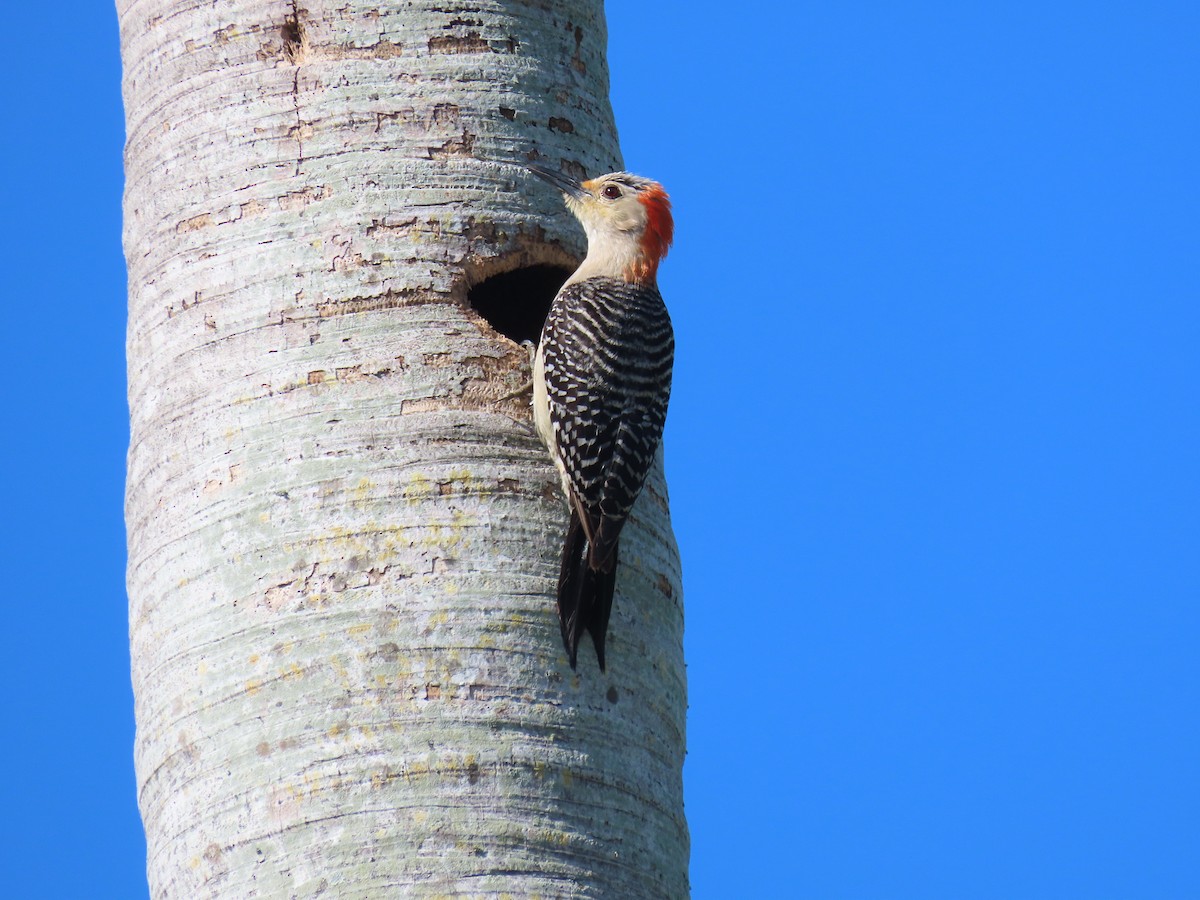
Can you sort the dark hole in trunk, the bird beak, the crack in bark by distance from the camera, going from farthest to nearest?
the dark hole in trunk, the bird beak, the crack in bark

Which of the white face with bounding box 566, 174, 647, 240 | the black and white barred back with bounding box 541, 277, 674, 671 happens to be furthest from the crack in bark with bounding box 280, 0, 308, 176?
the black and white barred back with bounding box 541, 277, 674, 671

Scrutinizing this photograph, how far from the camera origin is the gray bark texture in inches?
137

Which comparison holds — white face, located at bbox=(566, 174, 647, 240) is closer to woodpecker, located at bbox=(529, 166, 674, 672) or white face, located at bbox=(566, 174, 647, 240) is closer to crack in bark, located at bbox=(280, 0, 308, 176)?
woodpecker, located at bbox=(529, 166, 674, 672)

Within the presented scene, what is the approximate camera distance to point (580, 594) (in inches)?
148

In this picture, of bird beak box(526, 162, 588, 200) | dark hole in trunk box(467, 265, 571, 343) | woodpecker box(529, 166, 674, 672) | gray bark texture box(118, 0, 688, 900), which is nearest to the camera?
gray bark texture box(118, 0, 688, 900)

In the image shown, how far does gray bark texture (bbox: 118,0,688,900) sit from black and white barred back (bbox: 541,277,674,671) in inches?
2.6

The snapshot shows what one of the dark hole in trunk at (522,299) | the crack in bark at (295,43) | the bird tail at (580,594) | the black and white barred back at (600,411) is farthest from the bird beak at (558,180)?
the bird tail at (580,594)

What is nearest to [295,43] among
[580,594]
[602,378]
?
[602,378]

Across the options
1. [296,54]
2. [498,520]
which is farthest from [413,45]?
[498,520]

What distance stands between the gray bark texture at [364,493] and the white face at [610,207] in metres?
0.08

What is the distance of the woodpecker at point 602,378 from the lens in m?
3.85

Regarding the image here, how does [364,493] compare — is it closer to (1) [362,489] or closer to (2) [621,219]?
(1) [362,489]

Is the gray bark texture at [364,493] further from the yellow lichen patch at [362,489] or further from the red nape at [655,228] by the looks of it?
the red nape at [655,228]

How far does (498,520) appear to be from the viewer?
3.81 meters
